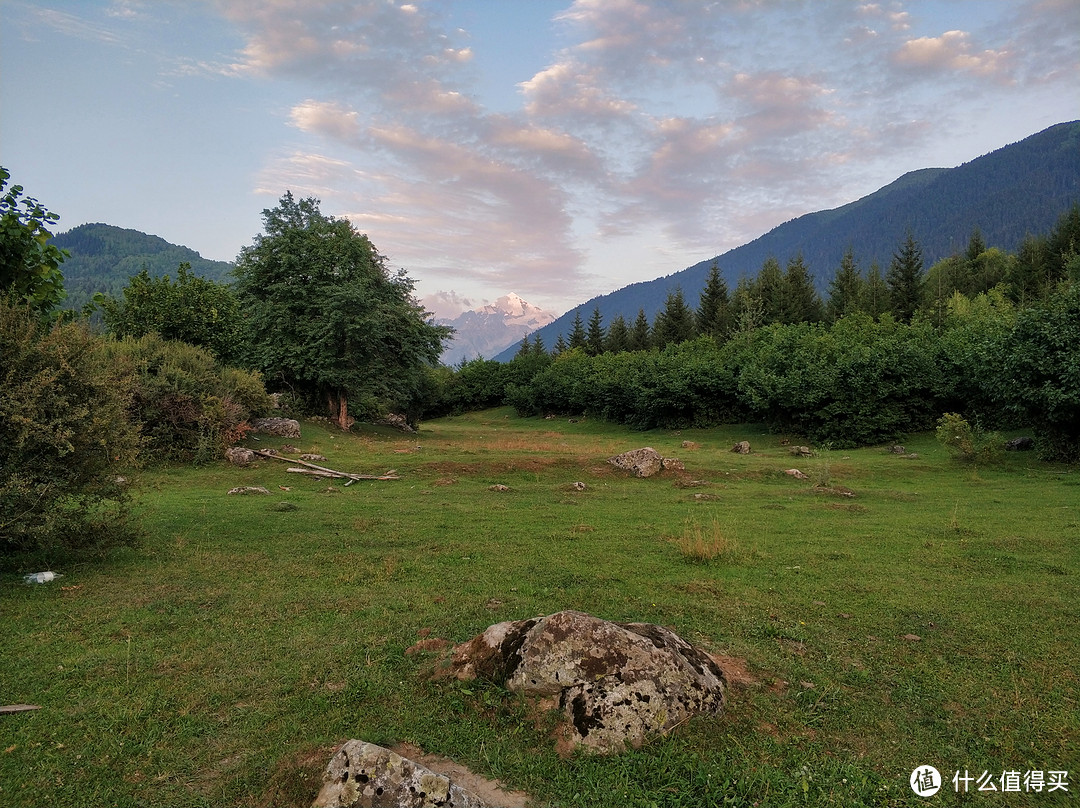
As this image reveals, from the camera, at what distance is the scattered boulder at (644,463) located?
22.1 metres

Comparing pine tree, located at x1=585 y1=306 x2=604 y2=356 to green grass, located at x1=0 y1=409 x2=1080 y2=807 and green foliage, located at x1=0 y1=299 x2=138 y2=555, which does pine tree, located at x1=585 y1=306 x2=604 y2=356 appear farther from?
green foliage, located at x1=0 y1=299 x2=138 y2=555

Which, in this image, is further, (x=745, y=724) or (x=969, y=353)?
(x=969, y=353)

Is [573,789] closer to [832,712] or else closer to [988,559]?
[832,712]

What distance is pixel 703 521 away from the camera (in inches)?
583

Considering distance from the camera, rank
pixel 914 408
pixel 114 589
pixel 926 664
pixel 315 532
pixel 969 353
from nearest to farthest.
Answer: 1. pixel 926 664
2. pixel 114 589
3. pixel 315 532
4. pixel 969 353
5. pixel 914 408

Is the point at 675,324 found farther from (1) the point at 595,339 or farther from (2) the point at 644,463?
(2) the point at 644,463

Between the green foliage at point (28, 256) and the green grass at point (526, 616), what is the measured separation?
14.3ft

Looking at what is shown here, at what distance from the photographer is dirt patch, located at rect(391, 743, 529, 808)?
4230mm

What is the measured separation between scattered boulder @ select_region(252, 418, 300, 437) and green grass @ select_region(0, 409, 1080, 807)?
14.3 meters

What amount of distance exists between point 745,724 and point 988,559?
8.58 m

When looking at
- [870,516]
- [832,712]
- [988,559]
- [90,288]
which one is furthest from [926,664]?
[90,288]

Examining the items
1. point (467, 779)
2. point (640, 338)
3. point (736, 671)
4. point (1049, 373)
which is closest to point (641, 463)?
point (1049, 373)

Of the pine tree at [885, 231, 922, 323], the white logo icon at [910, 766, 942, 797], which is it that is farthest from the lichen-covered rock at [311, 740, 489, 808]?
the pine tree at [885, 231, 922, 323]

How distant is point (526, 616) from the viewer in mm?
7676
